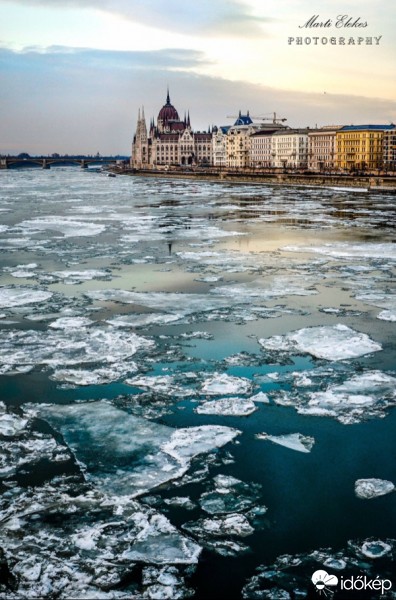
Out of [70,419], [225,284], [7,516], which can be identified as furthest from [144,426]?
[225,284]

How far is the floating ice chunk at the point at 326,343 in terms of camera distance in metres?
7.43

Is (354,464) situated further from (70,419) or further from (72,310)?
(72,310)

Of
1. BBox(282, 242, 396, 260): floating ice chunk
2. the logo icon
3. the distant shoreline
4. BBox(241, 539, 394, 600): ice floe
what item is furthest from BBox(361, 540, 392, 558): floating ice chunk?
the distant shoreline

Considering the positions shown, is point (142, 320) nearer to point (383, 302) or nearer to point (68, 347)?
point (68, 347)

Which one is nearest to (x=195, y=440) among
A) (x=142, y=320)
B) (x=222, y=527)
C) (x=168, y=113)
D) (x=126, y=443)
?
(x=126, y=443)

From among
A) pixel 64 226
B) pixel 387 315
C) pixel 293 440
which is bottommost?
pixel 293 440

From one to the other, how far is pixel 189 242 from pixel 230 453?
13166 mm

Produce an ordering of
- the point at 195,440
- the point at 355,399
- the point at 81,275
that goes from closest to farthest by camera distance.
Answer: the point at 195,440 → the point at 355,399 → the point at 81,275

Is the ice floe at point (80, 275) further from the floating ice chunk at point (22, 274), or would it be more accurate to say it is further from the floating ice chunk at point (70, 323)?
the floating ice chunk at point (70, 323)

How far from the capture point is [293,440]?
17.3 ft

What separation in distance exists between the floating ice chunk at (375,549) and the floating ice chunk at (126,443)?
→ 1432mm

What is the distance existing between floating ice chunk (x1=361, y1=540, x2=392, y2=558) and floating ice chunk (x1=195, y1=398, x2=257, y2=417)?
2.00m

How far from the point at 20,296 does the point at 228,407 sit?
18.8 ft

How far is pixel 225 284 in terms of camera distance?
11625mm
